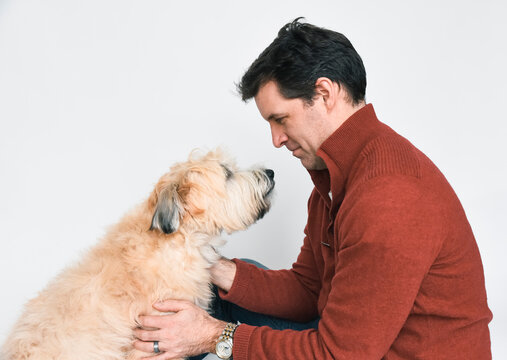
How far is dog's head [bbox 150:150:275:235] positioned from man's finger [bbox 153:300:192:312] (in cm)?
32

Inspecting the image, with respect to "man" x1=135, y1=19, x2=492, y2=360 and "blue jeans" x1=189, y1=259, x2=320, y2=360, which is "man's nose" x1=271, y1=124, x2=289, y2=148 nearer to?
"man" x1=135, y1=19, x2=492, y2=360

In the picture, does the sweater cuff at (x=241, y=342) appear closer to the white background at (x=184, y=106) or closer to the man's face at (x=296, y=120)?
the man's face at (x=296, y=120)

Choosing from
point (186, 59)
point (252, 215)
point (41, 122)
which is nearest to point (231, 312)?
point (252, 215)

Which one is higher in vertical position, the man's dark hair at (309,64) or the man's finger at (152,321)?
the man's dark hair at (309,64)

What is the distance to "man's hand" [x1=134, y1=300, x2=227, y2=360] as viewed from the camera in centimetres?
203

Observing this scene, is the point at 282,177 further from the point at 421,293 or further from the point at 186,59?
the point at 421,293

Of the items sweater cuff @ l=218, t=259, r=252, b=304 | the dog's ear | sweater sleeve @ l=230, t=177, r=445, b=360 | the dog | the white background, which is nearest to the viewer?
sweater sleeve @ l=230, t=177, r=445, b=360

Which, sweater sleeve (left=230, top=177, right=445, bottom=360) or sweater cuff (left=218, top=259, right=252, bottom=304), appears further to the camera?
sweater cuff (left=218, top=259, right=252, bottom=304)

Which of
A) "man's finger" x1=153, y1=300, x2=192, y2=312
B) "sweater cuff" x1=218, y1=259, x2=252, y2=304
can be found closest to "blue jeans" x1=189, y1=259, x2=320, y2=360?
"sweater cuff" x1=218, y1=259, x2=252, y2=304

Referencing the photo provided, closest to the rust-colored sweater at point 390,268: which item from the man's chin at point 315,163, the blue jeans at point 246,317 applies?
the man's chin at point 315,163

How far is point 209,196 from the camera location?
2223 mm

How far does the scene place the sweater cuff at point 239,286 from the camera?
8.02 feet

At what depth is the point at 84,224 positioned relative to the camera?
376cm

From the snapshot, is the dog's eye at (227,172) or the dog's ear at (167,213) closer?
the dog's ear at (167,213)
